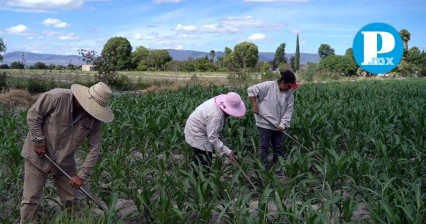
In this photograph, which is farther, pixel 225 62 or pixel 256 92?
pixel 225 62

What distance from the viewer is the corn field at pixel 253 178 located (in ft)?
12.6

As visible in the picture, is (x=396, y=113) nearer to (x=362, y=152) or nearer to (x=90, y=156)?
(x=362, y=152)

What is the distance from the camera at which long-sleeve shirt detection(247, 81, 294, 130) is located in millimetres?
6250

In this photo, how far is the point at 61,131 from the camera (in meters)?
4.17

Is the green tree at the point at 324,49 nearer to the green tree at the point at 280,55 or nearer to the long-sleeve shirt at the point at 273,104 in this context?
the green tree at the point at 280,55

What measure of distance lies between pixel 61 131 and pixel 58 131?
0.08ft

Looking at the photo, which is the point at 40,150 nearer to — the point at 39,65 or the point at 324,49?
the point at 39,65

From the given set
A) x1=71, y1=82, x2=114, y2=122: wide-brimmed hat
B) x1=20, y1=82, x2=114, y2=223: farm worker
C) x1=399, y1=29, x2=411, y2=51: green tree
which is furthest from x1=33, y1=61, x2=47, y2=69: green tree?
x1=71, y1=82, x2=114, y2=122: wide-brimmed hat

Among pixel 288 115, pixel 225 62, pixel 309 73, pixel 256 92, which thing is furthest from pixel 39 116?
pixel 225 62

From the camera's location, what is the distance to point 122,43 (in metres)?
50.2

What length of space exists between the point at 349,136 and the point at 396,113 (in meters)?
1.99

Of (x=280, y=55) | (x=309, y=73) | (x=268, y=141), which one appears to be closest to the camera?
(x=268, y=141)

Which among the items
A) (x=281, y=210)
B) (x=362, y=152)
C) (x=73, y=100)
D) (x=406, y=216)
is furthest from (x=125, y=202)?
(x=362, y=152)

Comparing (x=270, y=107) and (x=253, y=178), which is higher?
(x=270, y=107)
